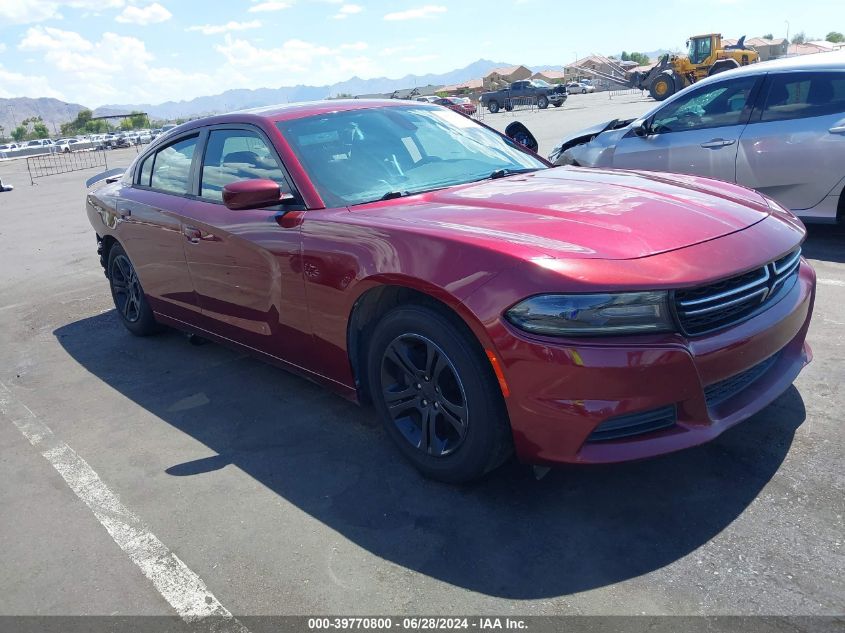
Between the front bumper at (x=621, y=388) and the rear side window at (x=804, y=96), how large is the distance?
4.14m

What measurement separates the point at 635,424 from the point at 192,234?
289 cm

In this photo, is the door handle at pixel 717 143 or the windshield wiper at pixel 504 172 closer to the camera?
the windshield wiper at pixel 504 172

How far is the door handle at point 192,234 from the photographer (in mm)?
4273

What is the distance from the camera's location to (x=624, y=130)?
710 cm

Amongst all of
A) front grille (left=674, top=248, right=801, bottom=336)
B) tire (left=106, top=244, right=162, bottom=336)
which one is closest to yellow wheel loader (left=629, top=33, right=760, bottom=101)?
tire (left=106, top=244, right=162, bottom=336)

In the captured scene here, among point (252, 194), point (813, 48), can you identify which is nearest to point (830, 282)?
point (252, 194)

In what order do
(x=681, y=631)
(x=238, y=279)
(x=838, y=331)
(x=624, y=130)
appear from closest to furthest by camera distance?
(x=681, y=631)
(x=238, y=279)
(x=838, y=331)
(x=624, y=130)

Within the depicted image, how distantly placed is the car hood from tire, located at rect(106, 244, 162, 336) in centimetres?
272

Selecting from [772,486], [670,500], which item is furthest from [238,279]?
[772,486]

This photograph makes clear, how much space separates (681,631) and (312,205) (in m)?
2.41

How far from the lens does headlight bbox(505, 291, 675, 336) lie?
251cm

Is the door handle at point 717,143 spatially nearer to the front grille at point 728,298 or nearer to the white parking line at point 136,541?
the front grille at point 728,298

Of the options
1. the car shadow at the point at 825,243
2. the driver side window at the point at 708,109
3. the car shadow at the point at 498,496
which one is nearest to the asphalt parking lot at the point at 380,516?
the car shadow at the point at 498,496

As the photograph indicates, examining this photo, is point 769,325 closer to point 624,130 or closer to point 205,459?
point 205,459
